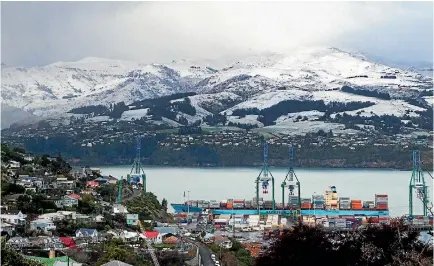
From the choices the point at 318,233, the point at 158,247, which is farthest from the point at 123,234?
the point at 318,233

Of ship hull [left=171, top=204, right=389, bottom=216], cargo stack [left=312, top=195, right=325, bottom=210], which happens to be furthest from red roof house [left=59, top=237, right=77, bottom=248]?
cargo stack [left=312, top=195, right=325, bottom=210]

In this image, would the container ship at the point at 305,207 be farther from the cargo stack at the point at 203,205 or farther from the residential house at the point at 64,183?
the residential house at the point at 64,183

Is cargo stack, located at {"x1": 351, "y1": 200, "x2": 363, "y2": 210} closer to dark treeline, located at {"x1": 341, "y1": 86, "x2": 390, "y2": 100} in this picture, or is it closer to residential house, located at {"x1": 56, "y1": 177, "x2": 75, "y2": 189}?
residential house, located at {"x1": 56, "y1": 177, "x2": 75, "y2": 189}

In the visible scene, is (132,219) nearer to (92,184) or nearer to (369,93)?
(92,184)

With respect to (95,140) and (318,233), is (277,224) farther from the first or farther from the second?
(95,140)

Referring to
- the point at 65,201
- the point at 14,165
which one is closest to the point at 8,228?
the point at 65,201

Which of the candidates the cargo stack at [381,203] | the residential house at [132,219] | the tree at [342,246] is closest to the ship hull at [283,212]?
the cargo stack at [381,203]
